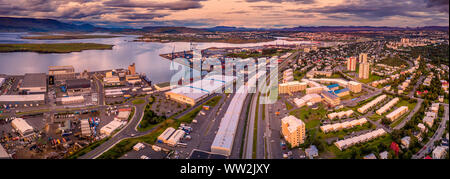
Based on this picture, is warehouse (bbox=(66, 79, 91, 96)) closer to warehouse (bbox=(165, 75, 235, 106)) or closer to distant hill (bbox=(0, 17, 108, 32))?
warehouse (bbox=(165, 75, 235, 106))

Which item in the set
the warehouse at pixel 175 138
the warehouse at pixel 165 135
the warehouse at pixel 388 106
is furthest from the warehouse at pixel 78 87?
the warehouse at pixel 388 106

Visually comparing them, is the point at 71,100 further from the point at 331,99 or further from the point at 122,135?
the point at 331,99

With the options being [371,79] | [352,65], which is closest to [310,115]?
[371,79]

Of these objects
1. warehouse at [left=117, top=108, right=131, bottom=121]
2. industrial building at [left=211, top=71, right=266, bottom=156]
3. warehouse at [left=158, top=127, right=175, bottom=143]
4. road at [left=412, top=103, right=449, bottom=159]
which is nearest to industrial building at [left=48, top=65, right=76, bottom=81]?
warehouse at [left=117, top=108, right=131, bottom=121]

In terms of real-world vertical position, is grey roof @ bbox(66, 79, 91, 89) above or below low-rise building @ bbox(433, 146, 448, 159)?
above

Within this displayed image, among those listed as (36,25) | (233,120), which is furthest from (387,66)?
(36,25)
